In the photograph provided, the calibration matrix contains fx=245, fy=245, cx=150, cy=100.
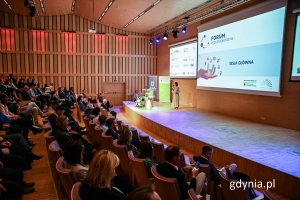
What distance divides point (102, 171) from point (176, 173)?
2.84 ft

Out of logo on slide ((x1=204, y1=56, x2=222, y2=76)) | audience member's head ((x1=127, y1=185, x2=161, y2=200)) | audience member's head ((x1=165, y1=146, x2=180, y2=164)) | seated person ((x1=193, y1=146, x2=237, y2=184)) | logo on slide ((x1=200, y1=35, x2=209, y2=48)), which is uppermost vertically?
logo on slide ((x1=200, y1=35, x2=209, y2=48))

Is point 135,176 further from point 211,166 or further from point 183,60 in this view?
point 183,60

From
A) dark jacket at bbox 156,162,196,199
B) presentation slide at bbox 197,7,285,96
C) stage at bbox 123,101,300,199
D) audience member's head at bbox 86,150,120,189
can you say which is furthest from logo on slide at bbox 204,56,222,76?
audience member's head at bbox 86,150,120,189

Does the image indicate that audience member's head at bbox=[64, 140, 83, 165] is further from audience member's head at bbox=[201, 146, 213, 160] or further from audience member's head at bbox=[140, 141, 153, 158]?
audience member's head at bbox=[201, 146, 213, 160]

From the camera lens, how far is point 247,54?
766 cm

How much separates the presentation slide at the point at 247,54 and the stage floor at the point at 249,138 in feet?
4.07

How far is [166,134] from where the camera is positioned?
712cm

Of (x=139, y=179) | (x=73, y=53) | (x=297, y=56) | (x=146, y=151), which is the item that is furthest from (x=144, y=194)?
(x=73, y=53)

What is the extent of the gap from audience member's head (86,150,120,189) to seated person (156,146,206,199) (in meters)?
0.69

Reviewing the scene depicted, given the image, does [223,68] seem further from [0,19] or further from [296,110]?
[0,19]

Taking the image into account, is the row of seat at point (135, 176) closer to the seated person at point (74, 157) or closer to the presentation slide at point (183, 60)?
the seated person at point (74, 157)

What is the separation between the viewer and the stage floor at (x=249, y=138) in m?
4.16

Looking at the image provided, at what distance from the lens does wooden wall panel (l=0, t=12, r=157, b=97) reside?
12789 mm

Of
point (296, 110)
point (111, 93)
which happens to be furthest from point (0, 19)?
point (296, 110)
